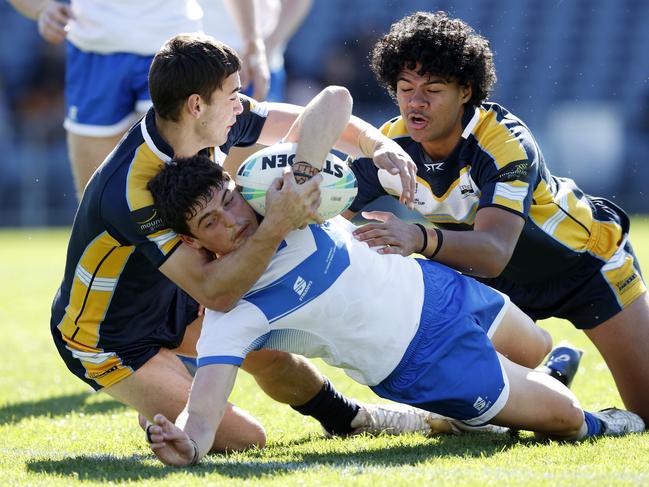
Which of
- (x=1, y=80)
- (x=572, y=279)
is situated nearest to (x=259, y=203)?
(x=572, y=279)

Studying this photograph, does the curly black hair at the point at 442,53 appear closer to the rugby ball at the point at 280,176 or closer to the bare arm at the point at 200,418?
the rugby ball at the point at 280,176

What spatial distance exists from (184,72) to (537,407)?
193 cm

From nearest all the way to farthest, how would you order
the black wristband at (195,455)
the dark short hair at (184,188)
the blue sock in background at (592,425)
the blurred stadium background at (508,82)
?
the black wristband at (195,455)
the dark short hair at (184,188)
the blue sock in background at (592,425)
the blurred stadium background at (508,82)

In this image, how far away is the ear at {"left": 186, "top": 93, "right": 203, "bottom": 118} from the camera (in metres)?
4.42

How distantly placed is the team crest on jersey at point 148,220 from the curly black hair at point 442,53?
1.44 m

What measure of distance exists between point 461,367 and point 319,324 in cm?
60

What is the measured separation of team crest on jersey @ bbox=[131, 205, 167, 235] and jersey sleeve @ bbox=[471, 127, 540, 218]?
1402mm

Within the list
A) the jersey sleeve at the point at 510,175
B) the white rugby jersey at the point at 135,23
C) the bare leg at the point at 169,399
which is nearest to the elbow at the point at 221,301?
the bare leg at the point at 169,399

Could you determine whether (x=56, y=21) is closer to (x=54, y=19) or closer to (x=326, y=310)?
(x=54, y=19)

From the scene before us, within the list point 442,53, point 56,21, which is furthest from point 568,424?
point 56,21

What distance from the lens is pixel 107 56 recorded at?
22.1 feet

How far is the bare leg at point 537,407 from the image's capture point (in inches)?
174

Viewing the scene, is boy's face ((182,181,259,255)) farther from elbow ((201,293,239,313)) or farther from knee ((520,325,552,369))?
knee ((520,325,552,369))

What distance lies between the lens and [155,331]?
5.02 m
